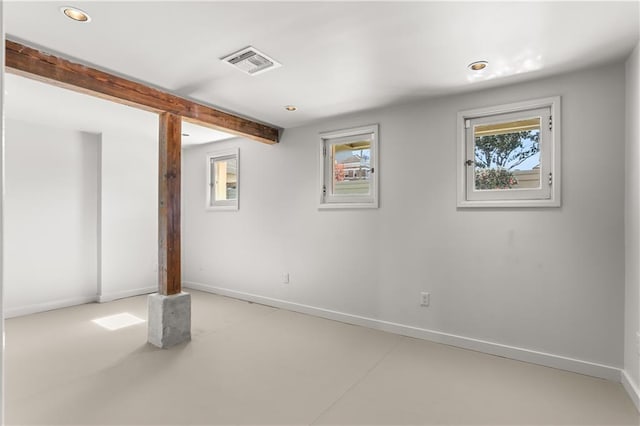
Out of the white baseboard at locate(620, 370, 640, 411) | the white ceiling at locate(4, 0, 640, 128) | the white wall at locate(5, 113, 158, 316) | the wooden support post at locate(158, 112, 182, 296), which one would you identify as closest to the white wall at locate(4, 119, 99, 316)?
the white wall at locate(5, 113, 158, 316)

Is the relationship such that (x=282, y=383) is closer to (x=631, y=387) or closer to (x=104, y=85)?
(x=631, y=387)

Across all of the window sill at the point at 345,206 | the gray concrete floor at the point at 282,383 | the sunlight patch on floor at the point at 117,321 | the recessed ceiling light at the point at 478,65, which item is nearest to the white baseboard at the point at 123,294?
the sunlight patch on floor at the point at 117,321

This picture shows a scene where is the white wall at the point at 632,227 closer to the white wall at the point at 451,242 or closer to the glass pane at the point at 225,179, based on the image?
the white wall at the point at 451,242

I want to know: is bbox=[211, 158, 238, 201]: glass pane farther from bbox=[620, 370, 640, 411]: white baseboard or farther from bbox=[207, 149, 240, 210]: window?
bbox=[620, 370, 640, 411]: white baseboard

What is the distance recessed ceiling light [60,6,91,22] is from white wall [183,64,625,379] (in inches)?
101

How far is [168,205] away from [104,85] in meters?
1.13

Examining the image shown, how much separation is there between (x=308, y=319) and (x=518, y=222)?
2451 mm

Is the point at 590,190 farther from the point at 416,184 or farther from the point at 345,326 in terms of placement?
the point at 345,326

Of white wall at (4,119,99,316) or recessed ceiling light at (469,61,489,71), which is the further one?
white wall at (4,119,99,316)

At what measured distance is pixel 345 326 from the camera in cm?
376

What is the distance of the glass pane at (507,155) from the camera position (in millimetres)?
2920

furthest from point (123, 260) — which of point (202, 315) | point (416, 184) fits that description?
point (416, 184)

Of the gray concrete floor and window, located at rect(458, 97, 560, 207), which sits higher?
window, located at rect(458, 97, 560, 207)

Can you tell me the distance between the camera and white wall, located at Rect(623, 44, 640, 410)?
224 cm
